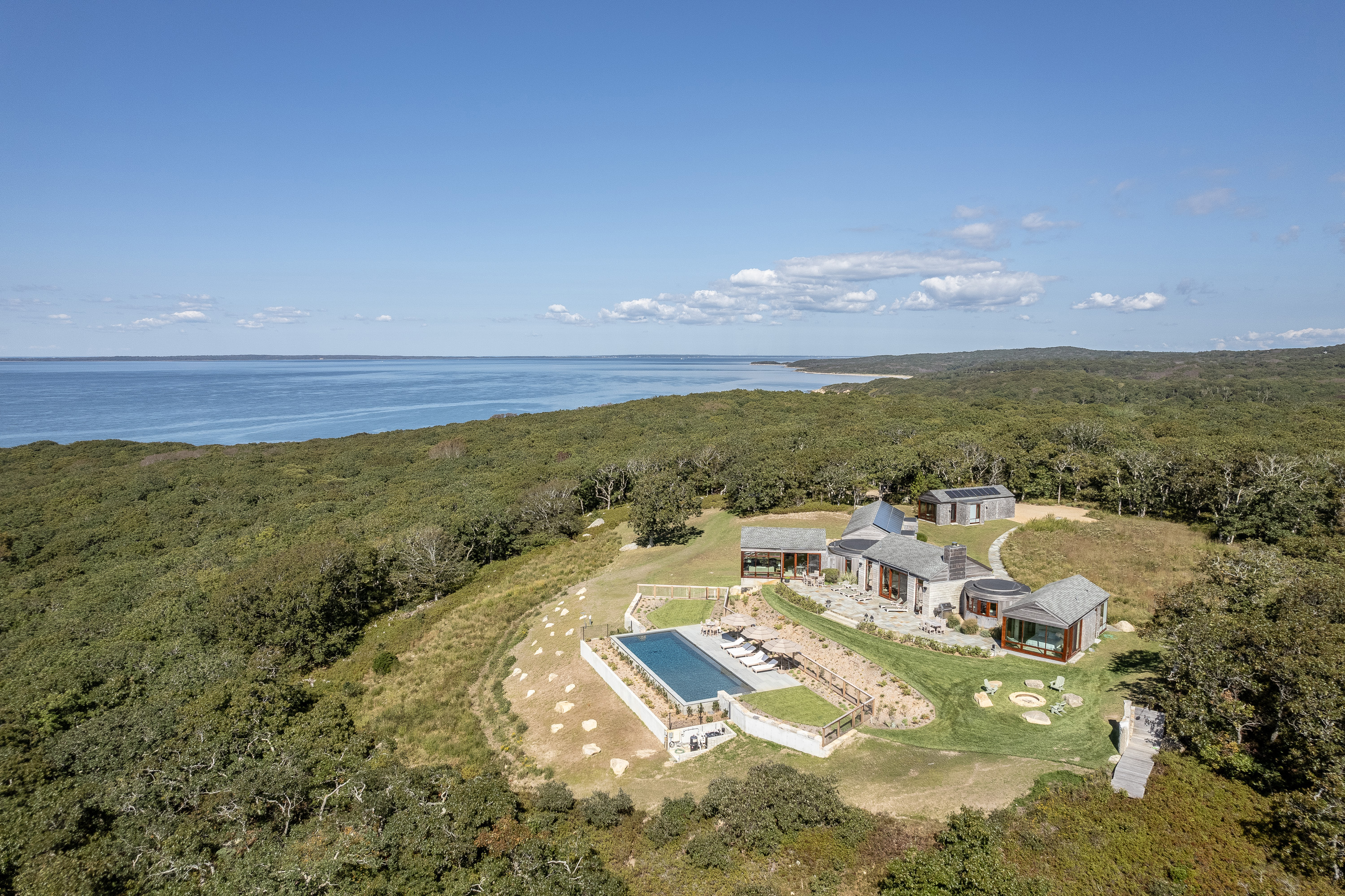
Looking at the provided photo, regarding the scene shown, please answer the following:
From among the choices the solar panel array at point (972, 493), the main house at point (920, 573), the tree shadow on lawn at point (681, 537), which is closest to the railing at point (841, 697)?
the main house at point (920, 573)

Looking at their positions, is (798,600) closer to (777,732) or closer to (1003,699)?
(1003,699)

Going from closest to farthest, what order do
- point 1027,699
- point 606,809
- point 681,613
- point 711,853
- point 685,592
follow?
point 711,853 → point 606,809 → point 1027,699 → point 681,613 → point 685,592

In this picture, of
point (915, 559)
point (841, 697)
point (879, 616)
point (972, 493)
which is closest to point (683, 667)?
point (841, 697)

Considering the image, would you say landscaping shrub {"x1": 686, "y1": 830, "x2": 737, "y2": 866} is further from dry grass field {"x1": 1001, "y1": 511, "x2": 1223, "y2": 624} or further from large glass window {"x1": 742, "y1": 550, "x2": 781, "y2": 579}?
dry grass field {"x1": 1001, "y1": 511, "x2": 1223, "y2": 624}

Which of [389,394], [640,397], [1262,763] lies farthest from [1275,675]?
[389,394]

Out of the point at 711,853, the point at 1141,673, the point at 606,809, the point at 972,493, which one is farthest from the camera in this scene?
the point at 972,493

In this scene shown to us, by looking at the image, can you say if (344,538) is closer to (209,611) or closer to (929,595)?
(209,611)

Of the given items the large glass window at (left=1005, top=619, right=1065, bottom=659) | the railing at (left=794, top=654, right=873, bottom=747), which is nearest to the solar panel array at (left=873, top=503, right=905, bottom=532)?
the large glass window at (left=1005, top=619, right=1065, bottom=659)
